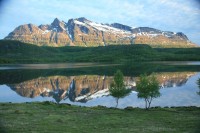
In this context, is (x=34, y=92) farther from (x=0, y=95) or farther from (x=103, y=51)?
(x=103, y=51)

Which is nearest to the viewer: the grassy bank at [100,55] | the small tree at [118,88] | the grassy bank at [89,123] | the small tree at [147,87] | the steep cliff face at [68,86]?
the grassy bank at [89,123]

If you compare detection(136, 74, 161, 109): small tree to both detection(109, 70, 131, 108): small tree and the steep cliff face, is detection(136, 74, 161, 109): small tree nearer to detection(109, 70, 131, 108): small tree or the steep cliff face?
detection(109, 70, 131, 108): small tree

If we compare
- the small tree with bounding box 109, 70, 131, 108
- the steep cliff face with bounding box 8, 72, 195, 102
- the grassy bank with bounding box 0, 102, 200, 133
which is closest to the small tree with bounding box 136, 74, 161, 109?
the small tree with bounding box 109, 70, 131, 108

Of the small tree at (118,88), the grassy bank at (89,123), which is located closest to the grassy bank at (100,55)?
the small tree at (118,88)

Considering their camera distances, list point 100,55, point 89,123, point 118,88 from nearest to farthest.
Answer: point 89,123 → point 118,88 → point 100,55

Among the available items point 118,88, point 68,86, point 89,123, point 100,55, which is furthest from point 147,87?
point 100,55

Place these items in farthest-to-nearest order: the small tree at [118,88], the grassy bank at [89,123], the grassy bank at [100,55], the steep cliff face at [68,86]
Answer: the grassy bank at [100,55], the steep cliff face at [68,86], the small tree at [118,88], the grassy bank at [89,123]

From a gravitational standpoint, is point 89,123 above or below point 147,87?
below

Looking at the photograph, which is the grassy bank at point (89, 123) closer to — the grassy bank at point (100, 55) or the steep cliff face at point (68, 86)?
the steep cliff face at point (68, 86)

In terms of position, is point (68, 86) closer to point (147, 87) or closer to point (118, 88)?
point (118, 88)

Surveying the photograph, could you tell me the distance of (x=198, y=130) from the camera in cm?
470

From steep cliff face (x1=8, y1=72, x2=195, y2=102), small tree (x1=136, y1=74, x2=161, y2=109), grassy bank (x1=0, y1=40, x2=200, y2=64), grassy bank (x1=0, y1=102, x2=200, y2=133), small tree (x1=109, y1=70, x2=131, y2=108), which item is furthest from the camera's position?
grassy bank (x1=0, y1=40, x2=200, y2=64)

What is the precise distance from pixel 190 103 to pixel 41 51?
16145cm

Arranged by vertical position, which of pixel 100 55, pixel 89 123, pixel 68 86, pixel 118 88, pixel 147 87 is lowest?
Result: pixel 68 86
